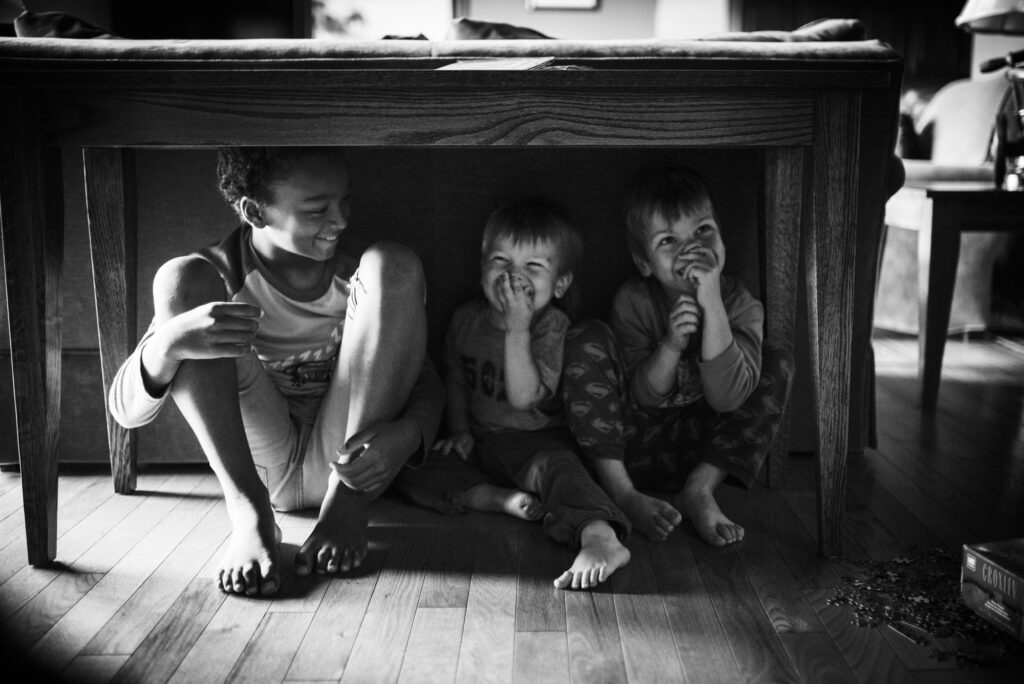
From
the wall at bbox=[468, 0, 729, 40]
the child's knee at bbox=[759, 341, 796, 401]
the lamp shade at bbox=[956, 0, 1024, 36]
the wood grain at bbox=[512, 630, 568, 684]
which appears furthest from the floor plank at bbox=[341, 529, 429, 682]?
the wall at bbox=[468, 0, 729, 40]

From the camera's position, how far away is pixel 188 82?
109 cm

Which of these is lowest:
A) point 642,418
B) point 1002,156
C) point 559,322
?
point 642,418

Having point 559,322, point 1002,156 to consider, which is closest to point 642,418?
point 559,322

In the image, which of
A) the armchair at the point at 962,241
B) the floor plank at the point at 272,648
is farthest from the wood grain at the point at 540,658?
the armchair at the point at 962,241

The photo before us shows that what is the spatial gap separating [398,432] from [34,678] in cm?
54

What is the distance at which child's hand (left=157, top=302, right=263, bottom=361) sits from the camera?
3.72 feet

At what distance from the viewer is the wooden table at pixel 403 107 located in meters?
1.08

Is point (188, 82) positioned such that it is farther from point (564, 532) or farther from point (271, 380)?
point (564, 532)

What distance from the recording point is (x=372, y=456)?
A: 1279mm

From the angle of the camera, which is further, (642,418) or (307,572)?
(642,418)

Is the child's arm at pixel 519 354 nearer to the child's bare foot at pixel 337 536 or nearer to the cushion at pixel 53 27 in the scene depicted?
the child's bare foot at pixel 337 536

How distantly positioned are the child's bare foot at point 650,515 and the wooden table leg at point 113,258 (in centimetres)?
81

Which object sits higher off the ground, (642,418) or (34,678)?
(642,418)

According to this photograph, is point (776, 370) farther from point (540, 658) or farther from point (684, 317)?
point (540, 658)
